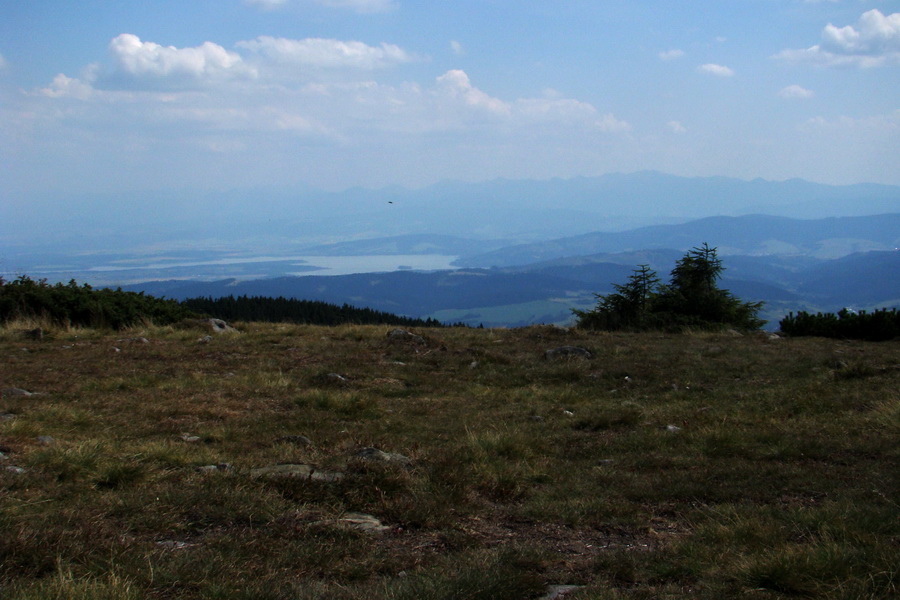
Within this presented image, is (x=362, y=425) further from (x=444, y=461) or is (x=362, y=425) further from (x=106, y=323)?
(x=106, y=323)

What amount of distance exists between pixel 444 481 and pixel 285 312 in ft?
111

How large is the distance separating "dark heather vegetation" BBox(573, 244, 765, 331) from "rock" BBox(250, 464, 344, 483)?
56.0ft

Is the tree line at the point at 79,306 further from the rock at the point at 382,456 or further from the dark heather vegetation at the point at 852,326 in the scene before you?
the dark heather vegetation at the point at 852,326

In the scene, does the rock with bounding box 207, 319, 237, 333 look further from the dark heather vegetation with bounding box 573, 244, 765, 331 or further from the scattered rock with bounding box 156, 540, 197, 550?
the scattered rock with bounding box 156, 540, 197, 550

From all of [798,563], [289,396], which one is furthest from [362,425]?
[798,563]

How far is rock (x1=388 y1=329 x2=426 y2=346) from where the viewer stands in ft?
50.2

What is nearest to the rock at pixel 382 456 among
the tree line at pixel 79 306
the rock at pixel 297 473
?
the rock at pixel 297 473

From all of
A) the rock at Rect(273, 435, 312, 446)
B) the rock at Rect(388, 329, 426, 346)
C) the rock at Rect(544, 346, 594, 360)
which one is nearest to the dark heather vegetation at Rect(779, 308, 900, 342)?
the rock at Rect(544, 346, 594, 360)

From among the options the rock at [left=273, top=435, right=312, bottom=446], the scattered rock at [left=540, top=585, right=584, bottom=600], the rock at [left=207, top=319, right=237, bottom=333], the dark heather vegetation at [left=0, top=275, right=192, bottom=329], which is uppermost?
the dark heather vegetation at [left=0, top=275, right=192, bottom=329]

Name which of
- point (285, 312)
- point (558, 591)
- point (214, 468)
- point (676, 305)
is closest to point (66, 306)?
point (214, 468)

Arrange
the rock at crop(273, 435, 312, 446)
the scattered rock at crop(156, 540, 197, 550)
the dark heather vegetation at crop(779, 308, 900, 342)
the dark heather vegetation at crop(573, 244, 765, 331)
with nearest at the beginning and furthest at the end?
A: the scattered rock at crop(156, 540, 197, 550)
the rock at crop(273, 435, 312, 446)
the dark heather vegetation at crop(779, 308, 900, 342)
the dark heather vegetation at crop(573, 244, 765, 331)

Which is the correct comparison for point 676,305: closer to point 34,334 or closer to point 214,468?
point 214,468

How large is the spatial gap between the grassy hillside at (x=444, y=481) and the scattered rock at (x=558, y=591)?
54mm

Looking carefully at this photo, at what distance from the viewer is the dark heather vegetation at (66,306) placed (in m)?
17.3
